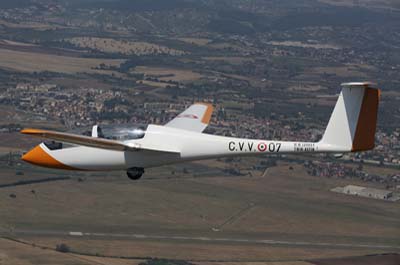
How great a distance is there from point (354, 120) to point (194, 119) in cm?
1334

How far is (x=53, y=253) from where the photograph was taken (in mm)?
140375

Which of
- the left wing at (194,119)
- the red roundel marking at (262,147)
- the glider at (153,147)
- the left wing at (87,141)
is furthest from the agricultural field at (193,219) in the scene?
the red roundel marking at (262,147)

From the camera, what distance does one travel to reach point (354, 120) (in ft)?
191

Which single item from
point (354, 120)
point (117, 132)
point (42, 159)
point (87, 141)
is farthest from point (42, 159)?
point (354, 120)

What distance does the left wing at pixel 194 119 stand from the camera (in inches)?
2640

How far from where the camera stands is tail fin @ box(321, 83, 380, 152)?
57.1m

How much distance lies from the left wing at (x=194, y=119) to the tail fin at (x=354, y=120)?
1056cm

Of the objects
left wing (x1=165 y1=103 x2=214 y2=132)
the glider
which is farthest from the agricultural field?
the glider

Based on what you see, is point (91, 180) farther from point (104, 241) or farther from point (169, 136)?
point (169, 136)

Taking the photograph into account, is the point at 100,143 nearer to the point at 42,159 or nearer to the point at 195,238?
the point at 42,159

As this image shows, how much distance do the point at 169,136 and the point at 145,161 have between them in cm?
217

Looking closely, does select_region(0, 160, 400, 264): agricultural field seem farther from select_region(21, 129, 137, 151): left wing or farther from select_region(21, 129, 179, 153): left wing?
select_region(21, 129, 137, 151): left wing

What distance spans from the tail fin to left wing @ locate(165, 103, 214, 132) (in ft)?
34.6

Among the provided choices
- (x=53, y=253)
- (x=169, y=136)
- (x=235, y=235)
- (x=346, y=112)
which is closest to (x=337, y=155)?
(x=346, y=112)
